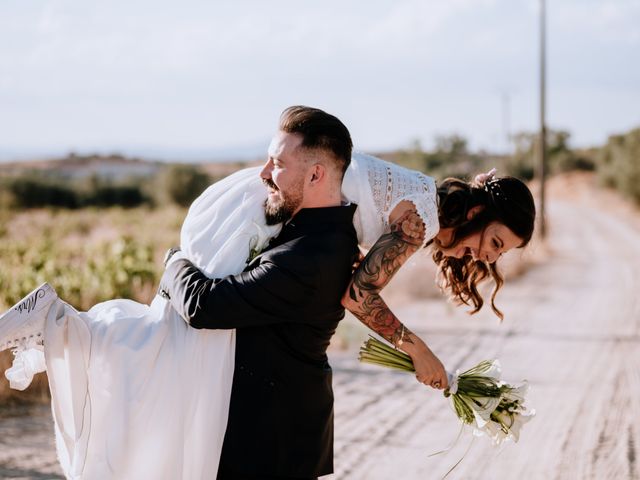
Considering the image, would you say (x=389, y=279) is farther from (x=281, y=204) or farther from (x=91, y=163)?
(x=91, y=163)

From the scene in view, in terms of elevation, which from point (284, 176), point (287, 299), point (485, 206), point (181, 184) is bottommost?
point (181, 184)

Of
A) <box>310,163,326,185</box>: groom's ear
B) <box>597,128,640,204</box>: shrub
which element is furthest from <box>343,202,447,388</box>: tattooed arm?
<box>597,128,640,204</box>: shrub

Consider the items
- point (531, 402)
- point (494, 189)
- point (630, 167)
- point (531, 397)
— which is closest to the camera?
point (494, 189)

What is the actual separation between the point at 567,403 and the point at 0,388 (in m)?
4.80

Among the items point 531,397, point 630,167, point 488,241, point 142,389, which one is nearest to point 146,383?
point 142,389

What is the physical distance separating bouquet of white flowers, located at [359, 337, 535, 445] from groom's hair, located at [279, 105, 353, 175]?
103 cm

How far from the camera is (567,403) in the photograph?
763 centimetres

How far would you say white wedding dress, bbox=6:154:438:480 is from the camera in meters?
2.96

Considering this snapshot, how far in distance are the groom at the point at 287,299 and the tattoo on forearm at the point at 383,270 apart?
→ 75 mm

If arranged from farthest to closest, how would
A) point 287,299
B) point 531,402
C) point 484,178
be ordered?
point 531,402
point 484,178
point 287,299

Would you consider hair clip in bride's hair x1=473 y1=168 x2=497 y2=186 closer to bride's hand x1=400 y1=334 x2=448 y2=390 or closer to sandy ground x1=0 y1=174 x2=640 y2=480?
sandy ground x1=0 y1=174 x2=640 y2=480

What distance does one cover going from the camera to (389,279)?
3.10 metres

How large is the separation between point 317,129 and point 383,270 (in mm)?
531

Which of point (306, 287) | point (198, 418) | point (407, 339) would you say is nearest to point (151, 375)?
point (198, 418)
